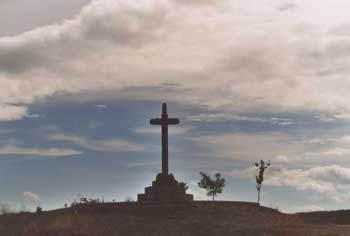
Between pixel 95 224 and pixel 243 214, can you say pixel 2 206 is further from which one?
pixel 243 214

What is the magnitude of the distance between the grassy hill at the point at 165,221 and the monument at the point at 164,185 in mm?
1321

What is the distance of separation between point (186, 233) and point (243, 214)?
22.4ft

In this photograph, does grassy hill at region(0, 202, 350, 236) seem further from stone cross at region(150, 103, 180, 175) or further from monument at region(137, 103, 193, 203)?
stone cross at region(150, 103, 180, 175)

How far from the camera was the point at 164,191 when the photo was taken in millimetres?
32906

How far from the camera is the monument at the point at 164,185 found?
→ 33.0 metres

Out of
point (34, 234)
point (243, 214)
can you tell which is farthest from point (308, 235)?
point (34, 234)

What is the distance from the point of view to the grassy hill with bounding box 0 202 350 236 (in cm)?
2384

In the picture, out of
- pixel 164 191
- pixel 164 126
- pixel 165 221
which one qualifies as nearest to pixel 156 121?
pixel 164 126

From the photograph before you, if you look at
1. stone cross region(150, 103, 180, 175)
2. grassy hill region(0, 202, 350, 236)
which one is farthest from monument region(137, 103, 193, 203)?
grassy hill region(0, 202, 350, 236)

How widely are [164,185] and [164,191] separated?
553mm

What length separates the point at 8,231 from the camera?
24594 millimetres

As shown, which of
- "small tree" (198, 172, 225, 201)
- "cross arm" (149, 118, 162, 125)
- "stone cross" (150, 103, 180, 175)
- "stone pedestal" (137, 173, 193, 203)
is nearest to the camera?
"stone pedestal" (137, 173, 193, 203)

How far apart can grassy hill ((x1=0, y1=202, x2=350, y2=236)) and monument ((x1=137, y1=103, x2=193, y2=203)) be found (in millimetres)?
1321

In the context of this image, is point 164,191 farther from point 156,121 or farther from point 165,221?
point 165,221
